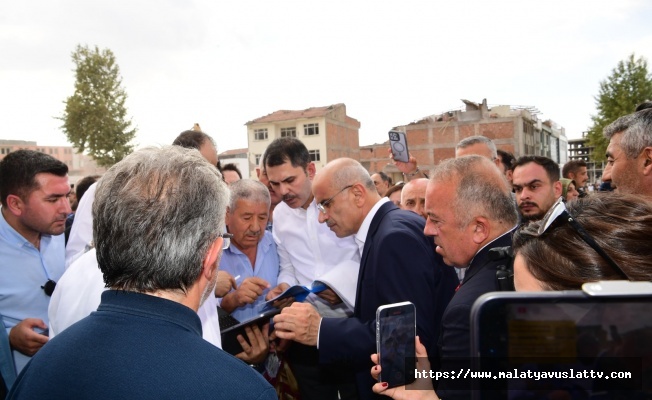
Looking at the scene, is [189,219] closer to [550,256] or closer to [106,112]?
[550,256]

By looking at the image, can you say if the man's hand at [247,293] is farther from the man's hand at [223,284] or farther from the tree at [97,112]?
the tree at [97,112]

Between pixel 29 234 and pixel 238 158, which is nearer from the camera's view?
pixel 29 234

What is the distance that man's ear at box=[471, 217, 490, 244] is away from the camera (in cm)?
232

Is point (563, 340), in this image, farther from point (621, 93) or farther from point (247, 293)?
point (621, 93)

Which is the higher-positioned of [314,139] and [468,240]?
[314,139]

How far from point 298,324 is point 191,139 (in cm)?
251

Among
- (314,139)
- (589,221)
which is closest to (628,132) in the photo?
(589,221)

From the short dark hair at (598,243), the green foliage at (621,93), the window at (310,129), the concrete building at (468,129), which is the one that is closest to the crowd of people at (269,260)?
the short dark hair at (598,243)

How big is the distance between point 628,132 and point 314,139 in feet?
162

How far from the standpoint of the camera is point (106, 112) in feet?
90.8

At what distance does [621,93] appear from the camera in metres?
32.4

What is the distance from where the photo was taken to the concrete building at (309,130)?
5153cm

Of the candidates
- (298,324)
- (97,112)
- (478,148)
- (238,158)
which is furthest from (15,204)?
(238,158)

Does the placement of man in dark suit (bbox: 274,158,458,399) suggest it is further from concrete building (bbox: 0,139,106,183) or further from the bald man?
concrete building (bbox: 0,139,106,183)
